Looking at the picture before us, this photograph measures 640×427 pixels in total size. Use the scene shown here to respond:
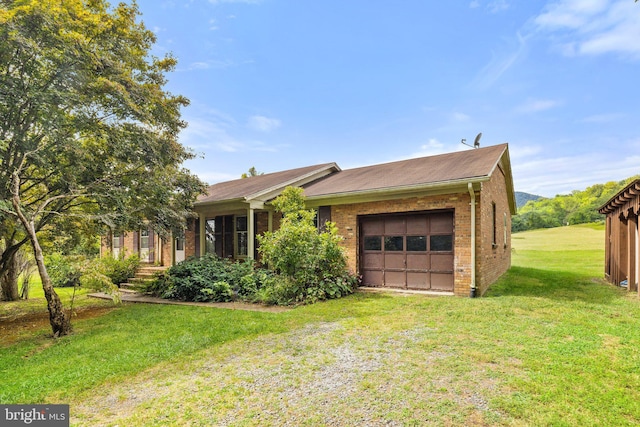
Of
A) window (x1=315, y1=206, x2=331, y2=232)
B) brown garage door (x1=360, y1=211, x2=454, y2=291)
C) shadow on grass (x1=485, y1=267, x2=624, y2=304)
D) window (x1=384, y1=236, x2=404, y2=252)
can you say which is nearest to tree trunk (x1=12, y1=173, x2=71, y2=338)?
window (x1=315, y1=206, x2=331, y2=232)

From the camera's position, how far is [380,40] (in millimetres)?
12109

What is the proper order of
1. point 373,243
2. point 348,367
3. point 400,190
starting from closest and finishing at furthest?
point 348,367, point 400,190, point 373,243

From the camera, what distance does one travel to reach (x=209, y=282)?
30.8 feet

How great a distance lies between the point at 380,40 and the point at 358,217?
6.92m

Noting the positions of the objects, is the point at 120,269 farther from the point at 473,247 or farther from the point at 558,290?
the point at 558,290

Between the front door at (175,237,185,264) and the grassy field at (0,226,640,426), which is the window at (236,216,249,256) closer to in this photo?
the front door at (175,237,185,264)

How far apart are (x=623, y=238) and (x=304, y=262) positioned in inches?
402

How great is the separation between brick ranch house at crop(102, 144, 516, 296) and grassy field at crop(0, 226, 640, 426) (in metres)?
1.82

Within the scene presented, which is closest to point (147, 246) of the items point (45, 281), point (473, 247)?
point (45, 281)

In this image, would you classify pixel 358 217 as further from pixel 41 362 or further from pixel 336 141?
pixel 336 141

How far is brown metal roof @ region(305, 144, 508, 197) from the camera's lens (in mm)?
8641

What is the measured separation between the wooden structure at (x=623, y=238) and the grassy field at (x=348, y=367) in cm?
262

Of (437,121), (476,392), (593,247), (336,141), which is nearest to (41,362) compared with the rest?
(476,392)

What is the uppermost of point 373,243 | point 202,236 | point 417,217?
point 417,217
